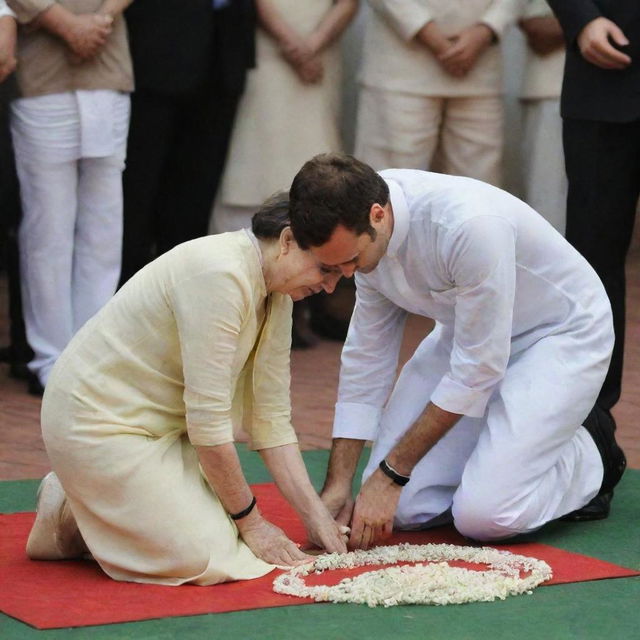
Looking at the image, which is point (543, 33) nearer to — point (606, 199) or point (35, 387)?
point (606, 199)

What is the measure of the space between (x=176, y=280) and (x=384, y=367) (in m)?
0.88

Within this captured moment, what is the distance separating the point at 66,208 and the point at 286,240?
7.24 ft

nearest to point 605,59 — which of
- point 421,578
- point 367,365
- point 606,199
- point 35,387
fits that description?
point 606,199

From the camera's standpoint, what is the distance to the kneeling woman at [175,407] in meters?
3.39

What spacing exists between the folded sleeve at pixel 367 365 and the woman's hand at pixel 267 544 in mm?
506

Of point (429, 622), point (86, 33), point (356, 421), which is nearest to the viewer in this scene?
point (429, 622)

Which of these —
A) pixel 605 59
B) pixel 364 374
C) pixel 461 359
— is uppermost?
pixel 605 59

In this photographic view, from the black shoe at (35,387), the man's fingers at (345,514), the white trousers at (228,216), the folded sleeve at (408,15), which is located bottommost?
the black shoe at (35,387)

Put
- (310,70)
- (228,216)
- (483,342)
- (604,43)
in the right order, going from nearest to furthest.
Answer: (483,342) → (604,43) → (310,70) → (228,216)

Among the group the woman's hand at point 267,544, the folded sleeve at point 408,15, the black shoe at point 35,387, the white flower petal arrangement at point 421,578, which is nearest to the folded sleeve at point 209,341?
the woman's hand at point 267,544

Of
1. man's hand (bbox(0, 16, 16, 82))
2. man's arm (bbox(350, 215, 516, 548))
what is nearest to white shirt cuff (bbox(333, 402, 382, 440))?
man's arm (bbox(350, 215, 516, 548))

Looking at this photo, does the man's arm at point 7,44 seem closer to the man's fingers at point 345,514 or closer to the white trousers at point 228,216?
the white trousers at point 228,216

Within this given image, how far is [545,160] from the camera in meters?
6.38

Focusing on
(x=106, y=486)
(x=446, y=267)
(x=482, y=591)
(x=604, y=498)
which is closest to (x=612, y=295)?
(x=604, y=498)
